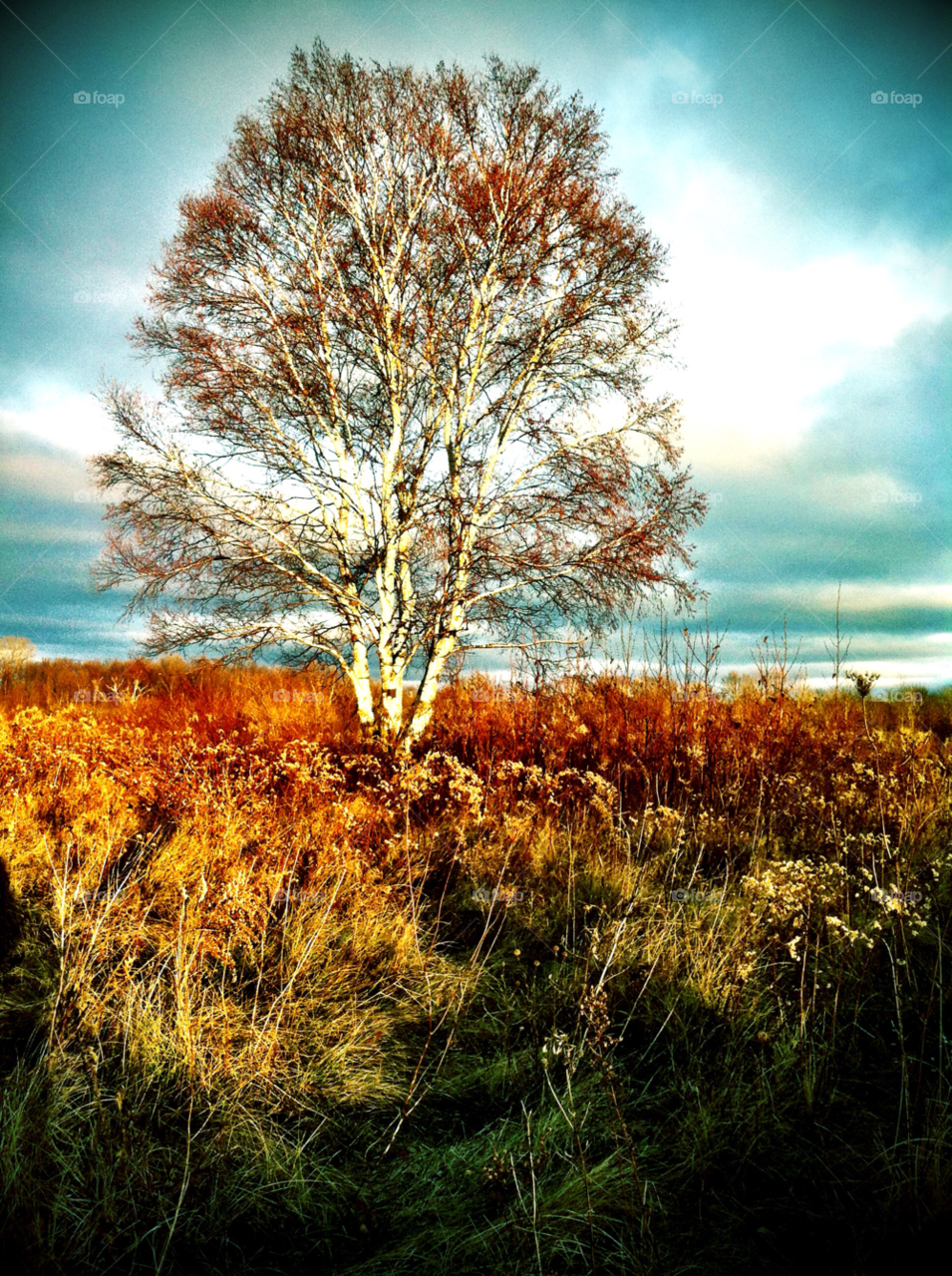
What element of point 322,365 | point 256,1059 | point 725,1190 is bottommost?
point 725,1190

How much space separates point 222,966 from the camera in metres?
3.48

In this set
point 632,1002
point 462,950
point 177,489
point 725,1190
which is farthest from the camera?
point 177,489

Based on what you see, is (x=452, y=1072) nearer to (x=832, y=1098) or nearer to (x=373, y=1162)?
(x=373, y=1162)

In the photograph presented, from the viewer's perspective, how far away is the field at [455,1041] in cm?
204

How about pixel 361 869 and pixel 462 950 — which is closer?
pixel 462 950

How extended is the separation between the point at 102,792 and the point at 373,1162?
14.7 feet

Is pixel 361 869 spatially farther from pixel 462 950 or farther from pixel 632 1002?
pixel 632 1002

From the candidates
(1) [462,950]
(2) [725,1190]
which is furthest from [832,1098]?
(1) [462,950]

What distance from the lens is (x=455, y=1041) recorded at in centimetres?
307

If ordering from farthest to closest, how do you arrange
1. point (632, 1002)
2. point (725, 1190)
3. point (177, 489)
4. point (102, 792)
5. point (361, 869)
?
1. point (177, 489)
2. point (102, 792)
3. point (361, 869)
4. point (632, 1002)
5. point (725, 1190)

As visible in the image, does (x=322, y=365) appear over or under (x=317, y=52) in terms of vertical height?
under

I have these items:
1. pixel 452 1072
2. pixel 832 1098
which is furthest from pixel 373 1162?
pixel 832 1098

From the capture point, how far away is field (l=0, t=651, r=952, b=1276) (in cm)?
204

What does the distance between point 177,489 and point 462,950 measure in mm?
7441
